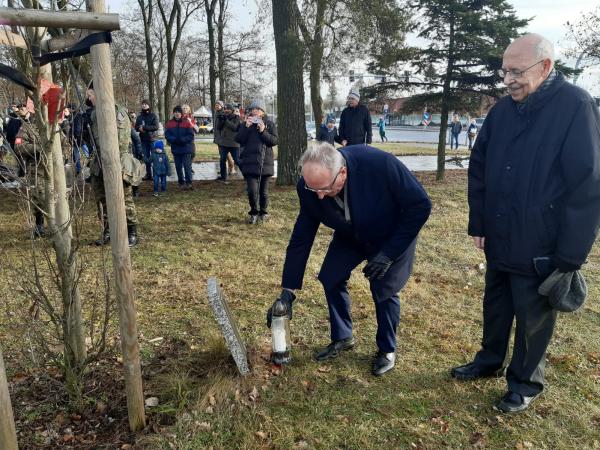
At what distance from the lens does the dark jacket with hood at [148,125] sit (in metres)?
9.62

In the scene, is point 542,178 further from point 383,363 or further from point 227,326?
point 227,326

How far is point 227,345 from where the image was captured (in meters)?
3.16

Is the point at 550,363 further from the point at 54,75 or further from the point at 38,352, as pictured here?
the point at 54,75

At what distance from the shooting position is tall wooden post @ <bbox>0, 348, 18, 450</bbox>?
2.03 m

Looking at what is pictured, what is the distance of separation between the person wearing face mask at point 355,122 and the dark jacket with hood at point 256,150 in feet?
7.56

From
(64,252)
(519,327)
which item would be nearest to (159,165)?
(64,252)

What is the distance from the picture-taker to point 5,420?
208 cm

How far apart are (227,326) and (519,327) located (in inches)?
68.0

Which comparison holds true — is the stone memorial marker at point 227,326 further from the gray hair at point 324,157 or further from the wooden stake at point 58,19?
the wooden stake at point 58,19

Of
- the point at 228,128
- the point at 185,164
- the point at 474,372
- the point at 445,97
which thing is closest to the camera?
the point at 474,372

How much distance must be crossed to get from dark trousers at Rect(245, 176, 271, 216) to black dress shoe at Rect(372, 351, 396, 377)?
392 cm

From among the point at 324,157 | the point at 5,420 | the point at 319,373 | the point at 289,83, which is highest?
the point at 289,83

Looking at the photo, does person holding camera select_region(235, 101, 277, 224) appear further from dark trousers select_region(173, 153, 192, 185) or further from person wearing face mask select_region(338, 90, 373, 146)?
dark trousers select_region(173, 153, 192, 185)

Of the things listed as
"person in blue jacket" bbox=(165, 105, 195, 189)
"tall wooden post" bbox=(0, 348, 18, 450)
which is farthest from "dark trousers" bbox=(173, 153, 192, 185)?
"tall wooden post" bbox=(0, 348, 18, 450)
